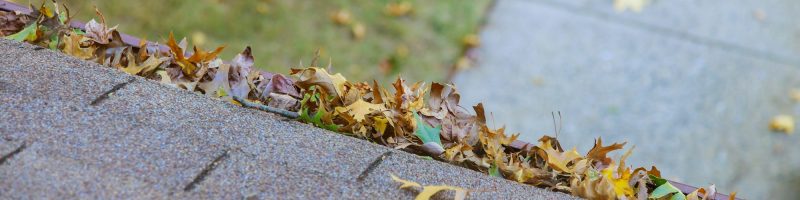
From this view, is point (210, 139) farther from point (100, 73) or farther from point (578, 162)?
point (578, 162)

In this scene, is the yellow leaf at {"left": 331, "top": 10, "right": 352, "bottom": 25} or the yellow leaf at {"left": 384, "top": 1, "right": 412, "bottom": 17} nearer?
the yellow leaf at {"left": 331, "top": 10, "right": 352, "bottom": 25}

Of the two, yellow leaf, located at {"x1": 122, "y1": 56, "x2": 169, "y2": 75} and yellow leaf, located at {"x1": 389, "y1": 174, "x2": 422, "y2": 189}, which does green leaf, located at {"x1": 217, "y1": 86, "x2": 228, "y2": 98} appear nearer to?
yellow leaf, located at {"x1": 122, "y1": 56, "x2": 169, "y2": 75}

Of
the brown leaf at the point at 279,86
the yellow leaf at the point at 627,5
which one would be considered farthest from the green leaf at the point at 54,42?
the yellow leaf at the point at 627,5

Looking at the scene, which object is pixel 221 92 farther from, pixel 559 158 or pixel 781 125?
pixel 781 125

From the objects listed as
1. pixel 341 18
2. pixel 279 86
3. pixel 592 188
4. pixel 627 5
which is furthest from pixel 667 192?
pixel 627 5

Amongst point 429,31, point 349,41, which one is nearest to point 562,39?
point 429,31

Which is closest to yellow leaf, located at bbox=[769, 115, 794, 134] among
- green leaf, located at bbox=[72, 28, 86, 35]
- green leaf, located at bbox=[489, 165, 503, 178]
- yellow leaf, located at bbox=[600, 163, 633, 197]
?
yellow leaf, located at bbox=[600, 163, 633, 197]

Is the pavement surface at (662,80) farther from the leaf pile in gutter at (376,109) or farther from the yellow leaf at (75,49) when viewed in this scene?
the yellow leaf at (75,49)

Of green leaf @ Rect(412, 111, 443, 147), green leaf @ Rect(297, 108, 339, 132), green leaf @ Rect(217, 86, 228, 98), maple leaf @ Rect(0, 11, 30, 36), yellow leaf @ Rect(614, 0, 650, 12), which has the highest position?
yellow leaf @ Rect(614, 0, 650, 12)
